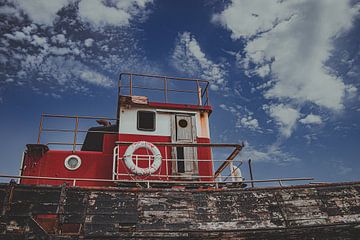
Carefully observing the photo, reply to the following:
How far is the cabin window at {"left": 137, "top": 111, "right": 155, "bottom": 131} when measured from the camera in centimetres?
1035

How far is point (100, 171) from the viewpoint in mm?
9445

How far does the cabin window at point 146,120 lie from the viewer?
10.3m

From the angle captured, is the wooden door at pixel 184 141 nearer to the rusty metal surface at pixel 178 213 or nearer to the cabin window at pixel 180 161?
the cabin window at pixel 180 161

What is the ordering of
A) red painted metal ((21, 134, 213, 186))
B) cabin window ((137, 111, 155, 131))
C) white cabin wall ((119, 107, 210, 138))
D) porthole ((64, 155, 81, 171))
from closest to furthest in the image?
red painted metal ((21, 134, 213, 186))
porthole ((64, 155, 81, 171))
white cabin wall ((119, 107, 210, 138))
cabin window ((137, 111, 155, 131))

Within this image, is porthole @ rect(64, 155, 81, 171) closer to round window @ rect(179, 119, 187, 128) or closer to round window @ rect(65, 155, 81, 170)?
round window @ rect(65, 155, 81, 170)

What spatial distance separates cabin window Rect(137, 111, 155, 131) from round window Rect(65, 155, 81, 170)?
241 centimetres

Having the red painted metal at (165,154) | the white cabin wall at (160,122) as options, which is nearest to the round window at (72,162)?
the red painted metal at (165,154)

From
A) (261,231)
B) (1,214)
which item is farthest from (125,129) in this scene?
(261,231)

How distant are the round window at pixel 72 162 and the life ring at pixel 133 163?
6.01 feet

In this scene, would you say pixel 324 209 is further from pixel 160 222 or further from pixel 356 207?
pixel 160 222

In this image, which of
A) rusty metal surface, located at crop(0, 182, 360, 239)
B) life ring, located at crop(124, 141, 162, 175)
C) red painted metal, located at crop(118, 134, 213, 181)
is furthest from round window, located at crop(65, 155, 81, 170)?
rusty metal surface, located at crop(0, 182, 360, 239)

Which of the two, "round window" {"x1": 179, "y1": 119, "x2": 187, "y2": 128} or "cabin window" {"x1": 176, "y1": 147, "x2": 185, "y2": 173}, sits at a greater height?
"round window" {"x1": 179, "y1": 119, "x2": 187, "y2": 128}

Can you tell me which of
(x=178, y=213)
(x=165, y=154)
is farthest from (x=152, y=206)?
(x=165, y=154)

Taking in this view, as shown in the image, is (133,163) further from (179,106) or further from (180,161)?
(179,106)
